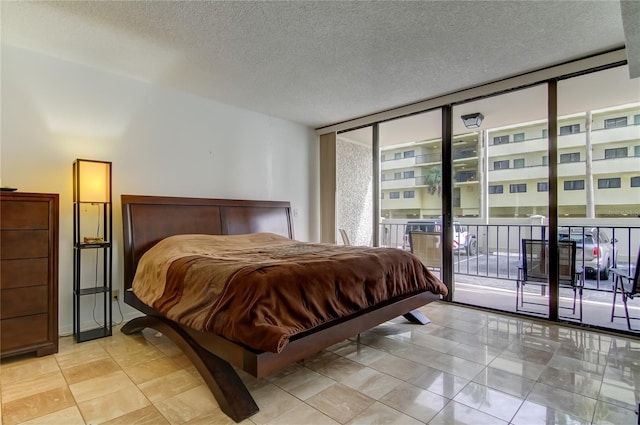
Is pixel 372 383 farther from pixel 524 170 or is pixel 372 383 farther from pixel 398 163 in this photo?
pixel 398 163

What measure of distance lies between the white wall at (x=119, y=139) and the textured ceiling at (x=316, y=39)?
0.72ft

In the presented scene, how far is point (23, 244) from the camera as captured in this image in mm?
2439

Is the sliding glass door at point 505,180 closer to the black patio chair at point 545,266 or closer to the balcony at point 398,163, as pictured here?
the black patio chair at point 545,266

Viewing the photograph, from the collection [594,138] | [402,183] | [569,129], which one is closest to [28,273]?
[402,183]

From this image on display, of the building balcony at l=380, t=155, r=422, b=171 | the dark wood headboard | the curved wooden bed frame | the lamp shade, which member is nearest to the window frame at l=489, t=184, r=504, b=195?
the building balcony at l=380, t=155, r=422, b=171

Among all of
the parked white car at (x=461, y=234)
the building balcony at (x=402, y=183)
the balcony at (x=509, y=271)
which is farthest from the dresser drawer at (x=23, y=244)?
the parked white car at (x=461, y=234)

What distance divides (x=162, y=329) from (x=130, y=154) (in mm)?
1944

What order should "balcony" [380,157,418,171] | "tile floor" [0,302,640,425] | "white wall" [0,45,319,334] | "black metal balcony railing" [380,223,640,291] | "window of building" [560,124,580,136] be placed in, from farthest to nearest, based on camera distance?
"balcony" [380,157,418,171]
"black metal balcony railing" [380,223,640,291]
"window of building" [560,124,580,136]
"white wall" [0,45,319,334]
"tile floor" [0,302,640,425]

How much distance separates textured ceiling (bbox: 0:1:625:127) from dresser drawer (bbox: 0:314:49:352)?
226 cm

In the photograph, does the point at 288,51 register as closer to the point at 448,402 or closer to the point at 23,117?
the point at 23,117

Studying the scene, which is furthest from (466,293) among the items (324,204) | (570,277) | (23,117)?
(23,117)

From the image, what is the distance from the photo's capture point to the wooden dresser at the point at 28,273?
7.72 feet

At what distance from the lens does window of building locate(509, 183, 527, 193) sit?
13.5 feet

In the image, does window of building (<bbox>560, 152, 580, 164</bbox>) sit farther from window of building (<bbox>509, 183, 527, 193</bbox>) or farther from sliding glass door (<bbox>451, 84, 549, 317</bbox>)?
window of building (<bbox>509, 183, 527, 193</bbox>)
